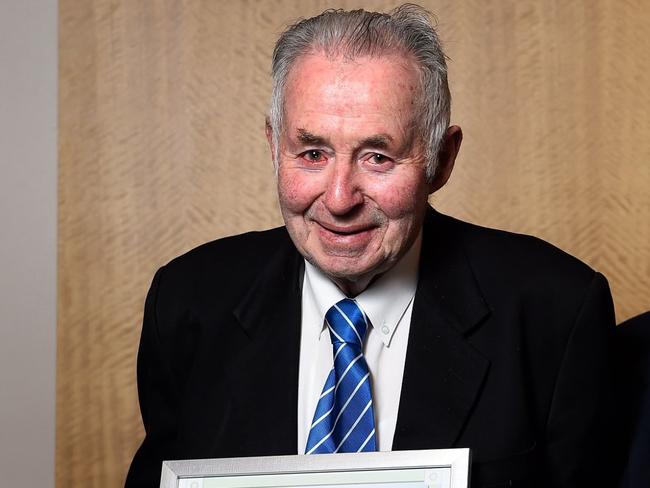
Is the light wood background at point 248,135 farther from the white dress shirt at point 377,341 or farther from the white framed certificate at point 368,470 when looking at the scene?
the white framed certificate at point 368,470

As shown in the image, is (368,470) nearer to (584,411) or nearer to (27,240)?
(584,411)

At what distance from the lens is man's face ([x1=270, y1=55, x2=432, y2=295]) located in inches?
64.4

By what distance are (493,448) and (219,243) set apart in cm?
58

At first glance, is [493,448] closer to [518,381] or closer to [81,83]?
[518,381]

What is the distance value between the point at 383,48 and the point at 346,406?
0.51 meters

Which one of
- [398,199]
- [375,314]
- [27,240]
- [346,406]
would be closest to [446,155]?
[398,199]

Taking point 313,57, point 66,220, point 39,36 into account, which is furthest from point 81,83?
point 313,57

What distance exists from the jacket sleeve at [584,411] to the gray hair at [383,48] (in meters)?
0.34

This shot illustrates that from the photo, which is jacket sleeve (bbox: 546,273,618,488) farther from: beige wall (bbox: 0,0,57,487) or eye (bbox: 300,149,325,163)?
beige wall (bbox: 0,0,57,487)

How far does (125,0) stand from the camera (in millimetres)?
2330

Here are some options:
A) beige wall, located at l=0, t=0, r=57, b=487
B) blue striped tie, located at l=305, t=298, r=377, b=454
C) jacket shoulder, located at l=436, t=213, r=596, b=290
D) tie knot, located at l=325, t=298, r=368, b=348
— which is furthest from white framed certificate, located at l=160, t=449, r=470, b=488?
beige wall, located at l=0, t=0, r=57, b=487

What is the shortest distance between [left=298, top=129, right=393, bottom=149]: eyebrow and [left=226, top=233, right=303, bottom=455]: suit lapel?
33 centimetres

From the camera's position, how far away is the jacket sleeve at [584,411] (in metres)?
1.79

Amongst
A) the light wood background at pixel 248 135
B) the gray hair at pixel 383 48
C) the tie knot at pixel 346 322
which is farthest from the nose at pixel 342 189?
the light wood background at pixel 248 135
